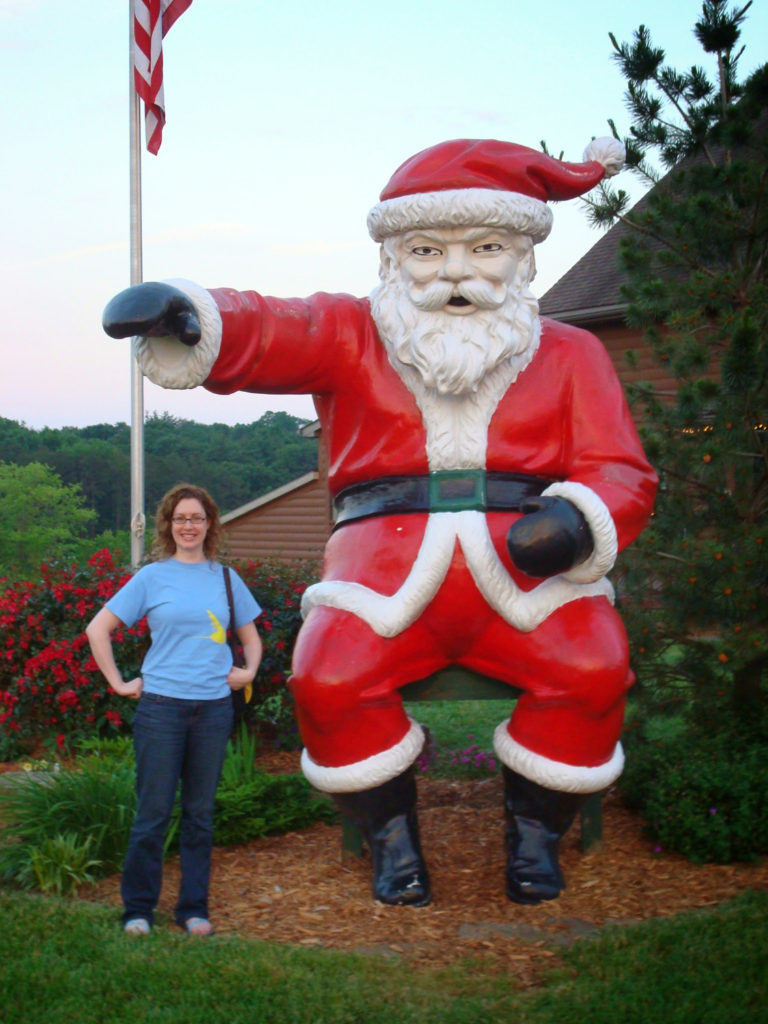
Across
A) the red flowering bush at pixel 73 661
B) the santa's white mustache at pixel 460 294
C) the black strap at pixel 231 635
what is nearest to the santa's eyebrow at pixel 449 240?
the santa's white mustache at pixel 460 294

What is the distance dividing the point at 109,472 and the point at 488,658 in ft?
90.7

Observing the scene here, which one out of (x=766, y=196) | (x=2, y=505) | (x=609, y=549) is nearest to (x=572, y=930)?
(x=609, y=549)

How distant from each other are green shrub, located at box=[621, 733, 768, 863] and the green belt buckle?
1.41 metres

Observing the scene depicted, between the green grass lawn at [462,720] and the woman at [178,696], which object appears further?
the green grass lawn at [462,720]

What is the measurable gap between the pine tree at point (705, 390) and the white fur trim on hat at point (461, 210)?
3.61ft

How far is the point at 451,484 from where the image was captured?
3.45 m

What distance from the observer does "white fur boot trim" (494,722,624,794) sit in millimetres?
3371

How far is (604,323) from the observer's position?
12453 mm

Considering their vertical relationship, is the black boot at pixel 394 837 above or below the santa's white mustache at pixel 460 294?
below

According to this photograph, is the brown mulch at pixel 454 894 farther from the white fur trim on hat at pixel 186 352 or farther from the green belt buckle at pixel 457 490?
the white fur trim on hat at pixel 186 352

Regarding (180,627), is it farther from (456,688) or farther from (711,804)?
(711,804)

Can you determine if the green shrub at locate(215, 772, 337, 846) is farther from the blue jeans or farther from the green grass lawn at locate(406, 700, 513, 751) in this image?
the green grass lawn at locate(406, 700, 513, 751)

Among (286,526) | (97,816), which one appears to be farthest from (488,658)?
(286,526)

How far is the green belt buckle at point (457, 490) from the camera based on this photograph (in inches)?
135
